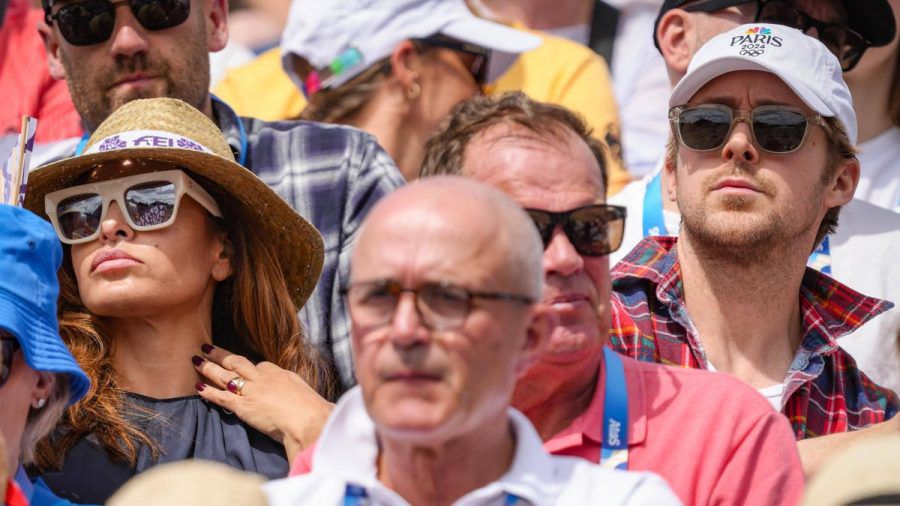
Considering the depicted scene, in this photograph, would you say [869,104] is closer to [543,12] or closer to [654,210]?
[654,210]

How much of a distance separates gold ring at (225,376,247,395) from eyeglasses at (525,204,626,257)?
101 centimetres

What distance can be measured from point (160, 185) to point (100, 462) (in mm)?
687

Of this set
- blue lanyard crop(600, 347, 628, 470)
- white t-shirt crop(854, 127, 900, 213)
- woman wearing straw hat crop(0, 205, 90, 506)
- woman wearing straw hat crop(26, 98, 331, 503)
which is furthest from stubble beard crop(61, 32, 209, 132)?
white t-shirt crop(854, 127, 900, 213)

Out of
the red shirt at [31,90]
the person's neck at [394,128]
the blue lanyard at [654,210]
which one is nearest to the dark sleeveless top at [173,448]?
the blue lanyard at [654,210]

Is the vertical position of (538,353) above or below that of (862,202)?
above

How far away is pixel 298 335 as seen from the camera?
4203 millimetres

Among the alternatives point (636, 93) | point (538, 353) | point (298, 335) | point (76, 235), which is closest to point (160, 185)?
point (76, 235)

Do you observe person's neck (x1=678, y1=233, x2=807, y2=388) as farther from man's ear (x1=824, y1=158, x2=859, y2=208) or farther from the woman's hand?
the woman's hand

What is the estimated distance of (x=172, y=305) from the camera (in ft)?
13.2

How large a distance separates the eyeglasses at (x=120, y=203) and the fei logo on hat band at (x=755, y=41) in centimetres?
139

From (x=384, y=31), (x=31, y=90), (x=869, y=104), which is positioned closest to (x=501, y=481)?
(x=384, y=31)

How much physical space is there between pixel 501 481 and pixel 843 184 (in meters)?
1.91

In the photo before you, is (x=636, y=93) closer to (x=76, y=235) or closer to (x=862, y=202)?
(x=862, y=202)

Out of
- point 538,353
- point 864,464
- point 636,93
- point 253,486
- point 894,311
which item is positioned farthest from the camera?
point 636,93
